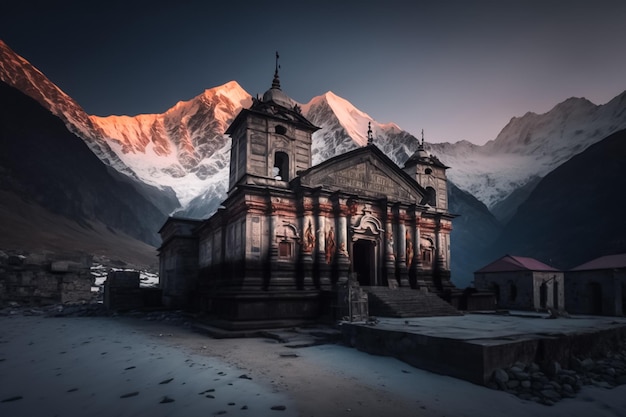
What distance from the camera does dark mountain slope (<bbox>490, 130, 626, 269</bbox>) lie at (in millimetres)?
65750

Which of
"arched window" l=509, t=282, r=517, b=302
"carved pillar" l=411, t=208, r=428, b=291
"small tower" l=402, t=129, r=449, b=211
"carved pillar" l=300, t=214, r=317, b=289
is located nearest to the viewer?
"carved pillar" l=300, t=214, r=317, b=289

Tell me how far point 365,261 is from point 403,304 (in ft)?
20.6

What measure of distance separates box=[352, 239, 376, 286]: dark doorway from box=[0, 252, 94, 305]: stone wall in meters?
20.0

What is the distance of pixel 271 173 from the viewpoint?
20766 mm

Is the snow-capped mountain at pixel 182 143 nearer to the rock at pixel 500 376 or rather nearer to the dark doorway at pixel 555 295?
the dark doorway at pixel 555 295

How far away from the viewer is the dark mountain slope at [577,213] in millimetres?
65750

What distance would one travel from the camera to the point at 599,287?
3291 cm

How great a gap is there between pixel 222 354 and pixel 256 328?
4.60 metres

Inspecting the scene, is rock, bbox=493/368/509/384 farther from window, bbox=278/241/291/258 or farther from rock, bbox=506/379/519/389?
window, bbox=278/241/291/258

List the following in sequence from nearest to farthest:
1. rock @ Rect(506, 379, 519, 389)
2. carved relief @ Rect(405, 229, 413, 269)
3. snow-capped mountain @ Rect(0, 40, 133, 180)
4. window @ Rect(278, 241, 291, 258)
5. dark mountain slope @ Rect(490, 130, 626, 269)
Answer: rock @ Rect(506, 379, 519, 389) < window @ Rect(278, 241, 291, 258) < carved relief @ Rect(405, 229, 413, 269) < dark mountain slope @ Rect(490, 130, 626, 269) < snow-capped mountain @ Rect(0, 40, 133, 180)

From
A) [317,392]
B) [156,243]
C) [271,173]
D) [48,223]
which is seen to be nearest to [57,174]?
[48,223]

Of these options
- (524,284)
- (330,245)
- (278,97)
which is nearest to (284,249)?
(330,245)

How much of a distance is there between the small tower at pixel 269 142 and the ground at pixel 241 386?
35.8ft

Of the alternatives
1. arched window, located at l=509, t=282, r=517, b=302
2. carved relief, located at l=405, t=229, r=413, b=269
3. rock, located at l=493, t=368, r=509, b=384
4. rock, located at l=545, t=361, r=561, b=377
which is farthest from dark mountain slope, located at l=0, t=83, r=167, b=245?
rock, located at l=545, t=361, r=561, b=377
